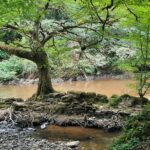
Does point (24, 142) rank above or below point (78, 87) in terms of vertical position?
below

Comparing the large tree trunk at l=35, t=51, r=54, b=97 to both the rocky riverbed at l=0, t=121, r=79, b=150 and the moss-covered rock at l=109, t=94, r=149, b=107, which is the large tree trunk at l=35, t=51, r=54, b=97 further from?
the rocky riverbed at l=0, t=121, r=79, b=150

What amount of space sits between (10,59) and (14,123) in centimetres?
1690

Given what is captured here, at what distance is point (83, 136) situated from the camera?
1145cm

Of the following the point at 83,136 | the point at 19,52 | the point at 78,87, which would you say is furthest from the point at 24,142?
the point at 78,87

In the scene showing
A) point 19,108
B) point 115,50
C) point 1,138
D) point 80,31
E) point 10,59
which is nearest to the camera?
point 1,138

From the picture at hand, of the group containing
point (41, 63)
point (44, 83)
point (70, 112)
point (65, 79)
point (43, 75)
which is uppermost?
point (41, 63)

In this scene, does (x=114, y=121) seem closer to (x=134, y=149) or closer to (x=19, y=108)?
→ (x=19, y=108)

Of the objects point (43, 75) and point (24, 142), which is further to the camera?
point (43, 75)

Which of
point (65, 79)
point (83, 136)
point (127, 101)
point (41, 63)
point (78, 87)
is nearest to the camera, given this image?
point (83, 136)

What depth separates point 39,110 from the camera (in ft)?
44.9

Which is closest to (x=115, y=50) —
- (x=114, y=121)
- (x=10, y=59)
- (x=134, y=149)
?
(x=10, y=59)

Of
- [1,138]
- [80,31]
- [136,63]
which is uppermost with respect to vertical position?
[80,31]

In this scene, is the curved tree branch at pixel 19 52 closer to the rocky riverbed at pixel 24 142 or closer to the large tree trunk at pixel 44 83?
the large tree trunk at pixel 44 83

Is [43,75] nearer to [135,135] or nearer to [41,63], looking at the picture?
[41,63]
